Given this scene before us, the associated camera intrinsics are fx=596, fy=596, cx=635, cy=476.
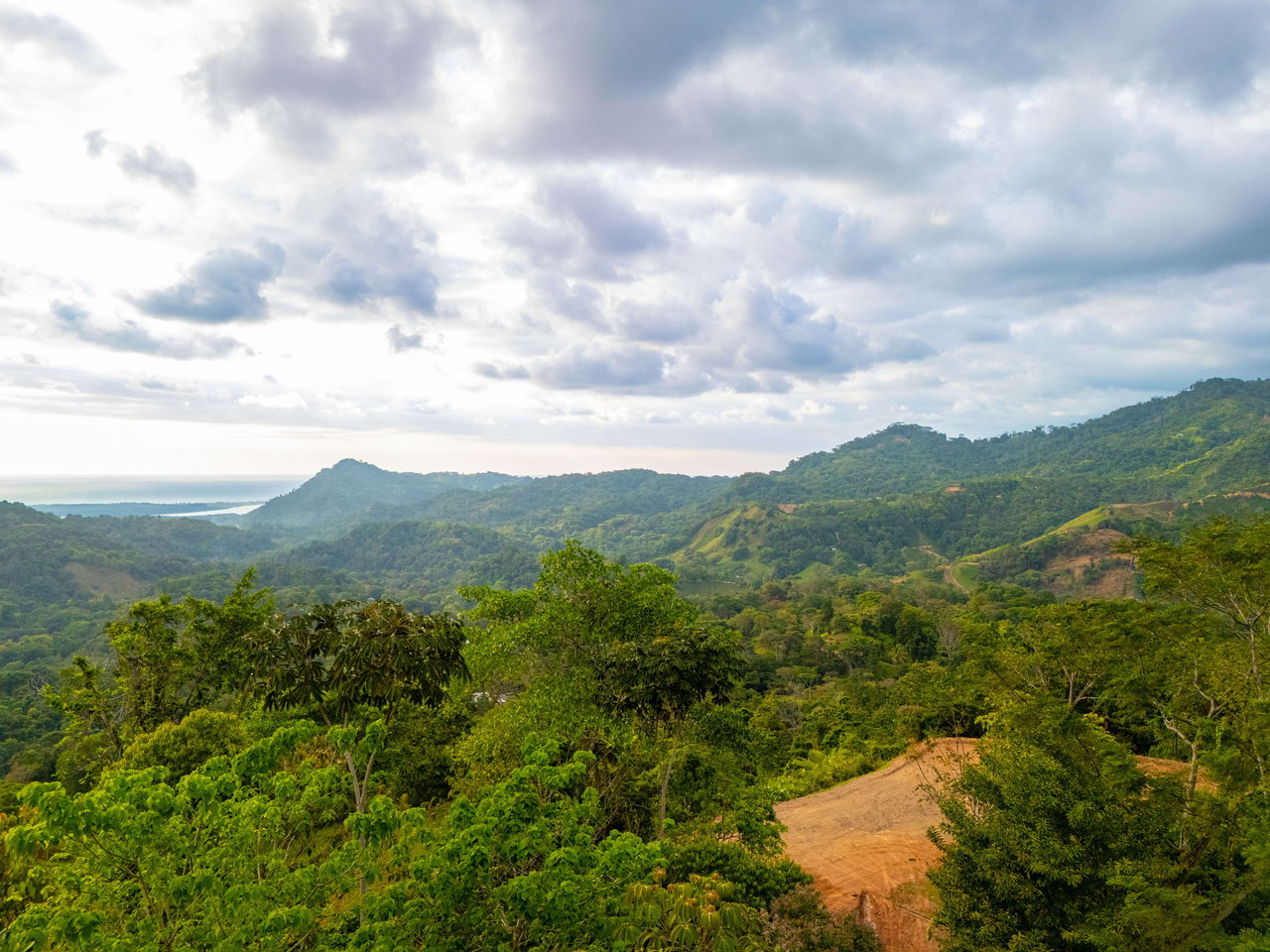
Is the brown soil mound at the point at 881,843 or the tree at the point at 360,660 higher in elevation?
the tree at the point at 360,660

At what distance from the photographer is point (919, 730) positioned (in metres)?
30.6

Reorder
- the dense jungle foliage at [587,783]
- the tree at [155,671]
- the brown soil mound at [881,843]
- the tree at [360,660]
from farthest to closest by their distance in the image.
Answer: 1. the tree at [155,671]
2. the brown soil mound at [881,843]
3. the tree at [360,660]
4. the dense jungle foliage at [587,783]

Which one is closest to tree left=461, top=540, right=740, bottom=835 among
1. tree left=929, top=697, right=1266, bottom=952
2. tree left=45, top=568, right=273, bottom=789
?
tree left=929, top=697, right=1266, bottom=952

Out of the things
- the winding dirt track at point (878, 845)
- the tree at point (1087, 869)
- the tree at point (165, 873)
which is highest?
the tree at point (165, 873)

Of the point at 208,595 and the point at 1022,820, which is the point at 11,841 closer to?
the point at 1022,820

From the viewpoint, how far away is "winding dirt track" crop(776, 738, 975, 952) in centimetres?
1264

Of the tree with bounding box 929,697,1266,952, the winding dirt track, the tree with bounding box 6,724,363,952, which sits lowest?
the winding dirt track

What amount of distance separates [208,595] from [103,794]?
17905 cm

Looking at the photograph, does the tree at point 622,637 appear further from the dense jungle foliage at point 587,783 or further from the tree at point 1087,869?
the tree at point 1087,869

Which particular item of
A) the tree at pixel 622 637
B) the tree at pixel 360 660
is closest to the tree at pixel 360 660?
the tree at pixel 360 660

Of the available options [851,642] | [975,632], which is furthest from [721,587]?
[975,632]

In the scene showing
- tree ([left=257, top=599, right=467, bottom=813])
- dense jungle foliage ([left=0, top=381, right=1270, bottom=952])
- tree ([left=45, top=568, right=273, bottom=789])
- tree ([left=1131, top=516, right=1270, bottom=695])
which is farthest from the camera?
tree ([left=45, top=568, right=273, bottom=789])

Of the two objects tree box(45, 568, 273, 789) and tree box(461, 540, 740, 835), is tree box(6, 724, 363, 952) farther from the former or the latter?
tree box(45, 568, 273, 789)

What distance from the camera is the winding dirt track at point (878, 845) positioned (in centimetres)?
1264
